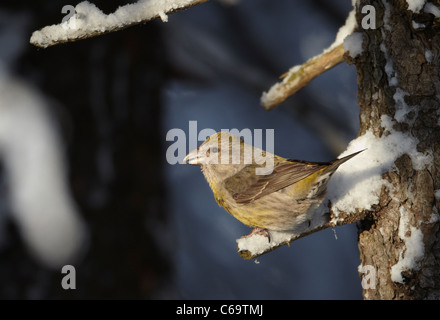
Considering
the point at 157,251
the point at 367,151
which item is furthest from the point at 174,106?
the point at 367,151

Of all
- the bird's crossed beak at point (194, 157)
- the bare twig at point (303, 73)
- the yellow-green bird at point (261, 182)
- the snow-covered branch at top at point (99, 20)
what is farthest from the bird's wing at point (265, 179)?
the snow-covered branch at top at point (99, 20)

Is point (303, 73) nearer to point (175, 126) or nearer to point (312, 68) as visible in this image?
point (312, 68)

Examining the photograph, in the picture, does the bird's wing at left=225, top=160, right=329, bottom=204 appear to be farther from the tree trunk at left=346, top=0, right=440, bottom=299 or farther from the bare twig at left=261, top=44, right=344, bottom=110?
the bare twig at left=261, top=44, right=344, bottom=110

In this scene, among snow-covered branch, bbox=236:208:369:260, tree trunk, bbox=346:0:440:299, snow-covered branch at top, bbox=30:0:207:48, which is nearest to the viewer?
snow-covered branch at top, bbox=30:0:207:48

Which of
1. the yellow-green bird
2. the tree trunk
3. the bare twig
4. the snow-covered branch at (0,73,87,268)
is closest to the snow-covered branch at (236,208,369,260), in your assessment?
the yellow-green bird

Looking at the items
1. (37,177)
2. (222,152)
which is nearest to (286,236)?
(222,152)

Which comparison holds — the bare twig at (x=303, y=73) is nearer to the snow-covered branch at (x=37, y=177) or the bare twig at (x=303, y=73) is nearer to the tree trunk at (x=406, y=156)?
the tree trunk at (x=406, y=156)

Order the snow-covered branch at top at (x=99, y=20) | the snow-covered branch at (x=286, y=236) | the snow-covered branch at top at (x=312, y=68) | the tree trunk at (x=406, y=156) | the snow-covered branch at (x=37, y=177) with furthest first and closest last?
the snow-covered branch at (x=37, y=177) < the snow-covered branch at top at (x=312, y=68) < the snow-covered branch at (x=286, y=236) < the tree trunk at (x=406, y=156) < the snow-covered branch at top at (x=99, y=20)
